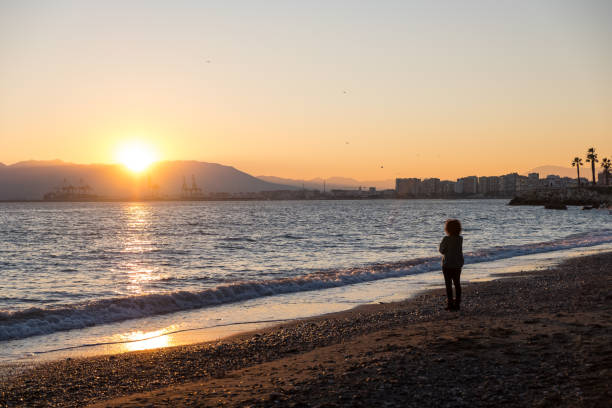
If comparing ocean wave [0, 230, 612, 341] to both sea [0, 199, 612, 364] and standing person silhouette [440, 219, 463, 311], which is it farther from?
standing person silhouette [440, 219, 463, 311]

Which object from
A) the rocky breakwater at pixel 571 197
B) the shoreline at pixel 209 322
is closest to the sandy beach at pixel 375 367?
the shoreline at pixel 209 322

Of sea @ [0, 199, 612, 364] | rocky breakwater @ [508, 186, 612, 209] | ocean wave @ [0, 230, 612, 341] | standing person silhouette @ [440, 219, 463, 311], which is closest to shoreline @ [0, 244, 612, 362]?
sea @ [0, 199, 612, 364]

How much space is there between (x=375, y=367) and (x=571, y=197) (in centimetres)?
17707

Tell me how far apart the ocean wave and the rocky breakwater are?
13144 cm

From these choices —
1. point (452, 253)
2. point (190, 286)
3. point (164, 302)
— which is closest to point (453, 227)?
point (452, 253)

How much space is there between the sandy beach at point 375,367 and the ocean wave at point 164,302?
4.10 metres

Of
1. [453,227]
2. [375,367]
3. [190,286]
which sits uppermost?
[453,227]

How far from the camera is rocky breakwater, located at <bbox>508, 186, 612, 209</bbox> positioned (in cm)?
15362

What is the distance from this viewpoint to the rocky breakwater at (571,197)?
15362cm

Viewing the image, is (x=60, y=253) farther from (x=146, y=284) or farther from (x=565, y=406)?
(x=565, y=406)

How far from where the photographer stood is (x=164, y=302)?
16.2 m

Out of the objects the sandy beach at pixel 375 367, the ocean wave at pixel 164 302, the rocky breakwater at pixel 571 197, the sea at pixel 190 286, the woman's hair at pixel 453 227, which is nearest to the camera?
the sandy beach at pixel 375 367

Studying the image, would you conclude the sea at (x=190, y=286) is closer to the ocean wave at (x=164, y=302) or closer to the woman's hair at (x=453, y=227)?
the ocean wave at (x=164, y=302)

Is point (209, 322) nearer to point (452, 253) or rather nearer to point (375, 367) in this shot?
point (452, 253)
